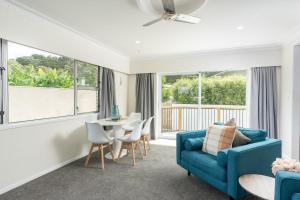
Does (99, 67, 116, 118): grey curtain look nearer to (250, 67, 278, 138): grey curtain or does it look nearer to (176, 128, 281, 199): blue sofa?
(176, 128, 281, 199): blue sofa

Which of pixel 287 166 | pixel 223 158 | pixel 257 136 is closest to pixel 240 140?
pixel 257 136

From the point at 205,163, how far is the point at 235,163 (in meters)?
0.45

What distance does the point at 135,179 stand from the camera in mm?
2906

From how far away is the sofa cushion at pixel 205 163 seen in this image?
2.24 meters

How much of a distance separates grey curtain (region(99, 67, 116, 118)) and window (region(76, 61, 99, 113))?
14cm

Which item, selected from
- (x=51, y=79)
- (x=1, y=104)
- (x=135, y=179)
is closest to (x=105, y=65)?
(x=51, y=79)

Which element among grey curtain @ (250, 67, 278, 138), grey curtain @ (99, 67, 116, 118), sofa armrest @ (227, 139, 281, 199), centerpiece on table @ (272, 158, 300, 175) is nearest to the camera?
centerpiece on table @ (272, 158, 300, 175)

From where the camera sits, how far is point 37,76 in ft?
10.1

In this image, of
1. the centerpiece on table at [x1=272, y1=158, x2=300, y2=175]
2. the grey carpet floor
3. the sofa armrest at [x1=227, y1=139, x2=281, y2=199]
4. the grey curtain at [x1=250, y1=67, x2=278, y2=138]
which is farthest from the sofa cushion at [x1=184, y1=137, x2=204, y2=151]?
the grey curtain at [x1=250, y1=67, x2=278, y2=138]

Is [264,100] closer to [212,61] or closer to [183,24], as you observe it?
[212,61]

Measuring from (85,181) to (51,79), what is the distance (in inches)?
71.6

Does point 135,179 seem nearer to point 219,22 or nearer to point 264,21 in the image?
point 219,22

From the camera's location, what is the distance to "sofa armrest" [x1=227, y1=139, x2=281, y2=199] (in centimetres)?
210

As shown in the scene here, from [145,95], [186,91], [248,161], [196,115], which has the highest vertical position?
[186,91]
